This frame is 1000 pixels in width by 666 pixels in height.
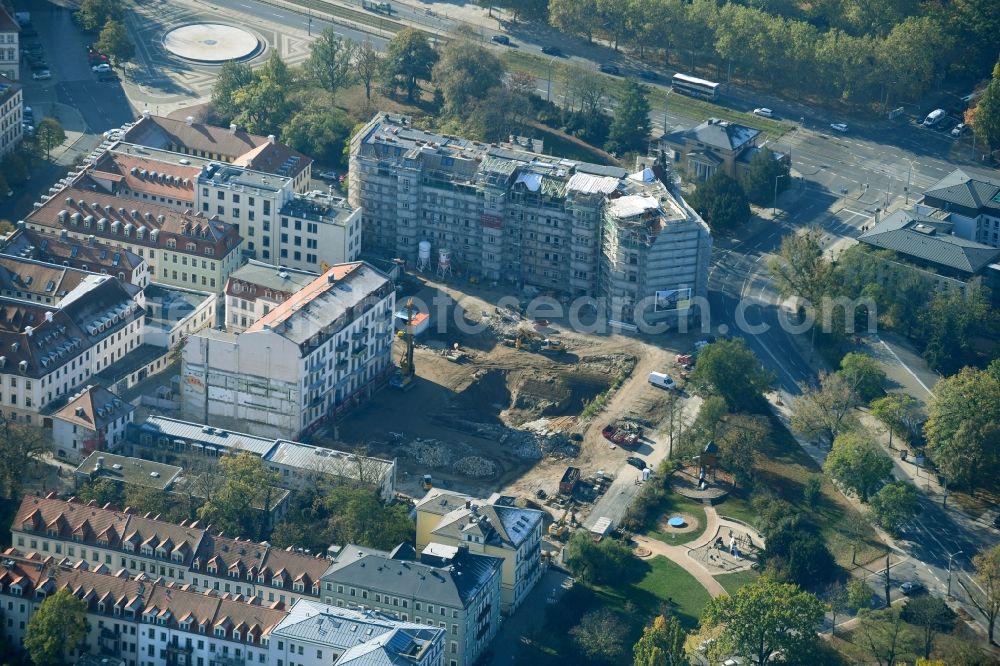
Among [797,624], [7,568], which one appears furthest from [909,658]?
[7,568]

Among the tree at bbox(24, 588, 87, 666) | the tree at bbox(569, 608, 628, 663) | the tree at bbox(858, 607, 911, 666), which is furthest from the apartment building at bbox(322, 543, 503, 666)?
the tree at bbox(858, 607, 911, 666)

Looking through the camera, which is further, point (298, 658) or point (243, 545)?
point (243, 545)

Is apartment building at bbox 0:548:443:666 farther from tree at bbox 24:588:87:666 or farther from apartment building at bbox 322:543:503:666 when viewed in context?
apartment building at bbox 322:543:503:666

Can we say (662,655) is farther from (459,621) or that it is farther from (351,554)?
(351,554)

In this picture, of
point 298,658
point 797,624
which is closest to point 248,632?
point 298,658

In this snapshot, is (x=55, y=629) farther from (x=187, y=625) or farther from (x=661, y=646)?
(x=661, y=646)
